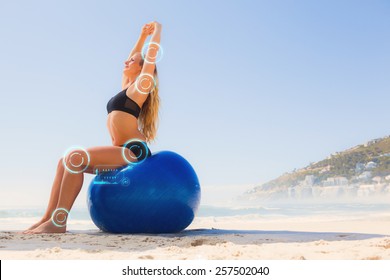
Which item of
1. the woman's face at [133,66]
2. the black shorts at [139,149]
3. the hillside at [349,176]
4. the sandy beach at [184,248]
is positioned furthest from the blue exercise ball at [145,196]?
the hillside at [349,176]

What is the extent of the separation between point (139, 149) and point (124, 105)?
0.62 meters

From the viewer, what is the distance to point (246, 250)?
161 inches

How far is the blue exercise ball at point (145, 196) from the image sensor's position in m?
5.43

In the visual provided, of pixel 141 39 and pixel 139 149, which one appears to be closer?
pixel 139 149

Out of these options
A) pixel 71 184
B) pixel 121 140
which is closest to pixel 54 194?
pixel 71 184

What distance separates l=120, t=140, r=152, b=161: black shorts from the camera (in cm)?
576

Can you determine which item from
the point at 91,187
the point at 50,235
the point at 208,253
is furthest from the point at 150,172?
the point at 208,253

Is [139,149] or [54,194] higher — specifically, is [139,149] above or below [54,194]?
above

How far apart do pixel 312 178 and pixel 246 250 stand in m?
75.1

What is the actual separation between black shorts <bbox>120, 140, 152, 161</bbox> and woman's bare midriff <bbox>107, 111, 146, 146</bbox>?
0.09 m

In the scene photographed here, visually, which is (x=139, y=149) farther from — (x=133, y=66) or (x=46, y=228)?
(x=46, y=228)

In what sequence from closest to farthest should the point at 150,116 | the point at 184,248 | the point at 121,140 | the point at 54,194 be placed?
1. the point at 184,248
2. the point at 54,194
3. the point at 121,140
4. the point at 150,116

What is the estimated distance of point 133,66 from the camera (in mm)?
6328

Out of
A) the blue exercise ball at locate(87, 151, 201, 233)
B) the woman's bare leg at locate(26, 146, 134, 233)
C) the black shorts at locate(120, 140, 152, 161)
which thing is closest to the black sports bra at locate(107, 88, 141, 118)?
the black shorts at locate(120, 140, 152, 161)
